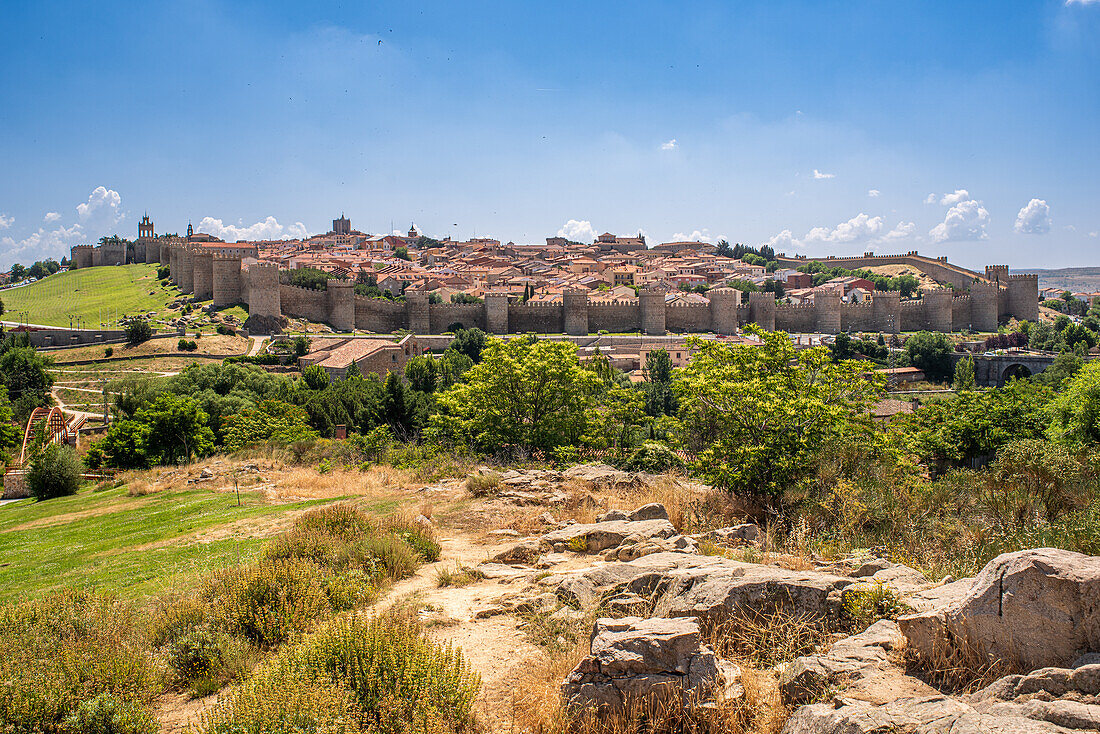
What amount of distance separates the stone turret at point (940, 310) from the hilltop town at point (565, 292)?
0.30 ft

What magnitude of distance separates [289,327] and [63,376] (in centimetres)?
1401

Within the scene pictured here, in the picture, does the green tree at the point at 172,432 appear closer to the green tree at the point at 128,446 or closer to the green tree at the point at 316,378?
the green tree at the point at 128,446

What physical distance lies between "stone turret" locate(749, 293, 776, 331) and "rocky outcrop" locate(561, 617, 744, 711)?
191 ft

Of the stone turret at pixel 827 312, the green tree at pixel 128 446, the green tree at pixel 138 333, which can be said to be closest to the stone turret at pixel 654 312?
the stone turret at pixel 827 312

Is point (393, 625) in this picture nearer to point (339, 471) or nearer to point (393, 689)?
point (393, 689)

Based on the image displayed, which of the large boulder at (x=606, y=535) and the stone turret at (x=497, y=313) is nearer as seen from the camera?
the large boulder at (x=606, y=535)

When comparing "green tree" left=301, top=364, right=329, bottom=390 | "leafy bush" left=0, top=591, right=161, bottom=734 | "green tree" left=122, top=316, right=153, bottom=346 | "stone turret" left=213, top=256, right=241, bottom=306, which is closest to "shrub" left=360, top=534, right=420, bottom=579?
"leafy bush" left=0, top=591, right=161, bottom=734

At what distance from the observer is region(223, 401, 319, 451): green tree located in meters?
18.9

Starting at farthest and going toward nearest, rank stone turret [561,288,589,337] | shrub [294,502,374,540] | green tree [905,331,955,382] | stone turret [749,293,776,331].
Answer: stone turret [749,293,776,331] < stone turret [561,288,589,337] < green tree [905,331,955,382] < shrub [294,502,374,540]

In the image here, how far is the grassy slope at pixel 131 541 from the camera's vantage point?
6777mm

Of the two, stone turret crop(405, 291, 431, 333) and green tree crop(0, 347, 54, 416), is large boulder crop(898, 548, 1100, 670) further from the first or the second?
stone turret crop(405, 291, 431, 333)

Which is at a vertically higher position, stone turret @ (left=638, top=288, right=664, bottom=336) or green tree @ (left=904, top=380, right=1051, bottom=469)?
stone turret @ (left=638, top=288, right=664, bottom=336)

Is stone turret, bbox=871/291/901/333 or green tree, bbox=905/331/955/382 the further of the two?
stone turret, bbox=871/291/901/333

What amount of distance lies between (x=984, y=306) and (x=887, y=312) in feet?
29.6
